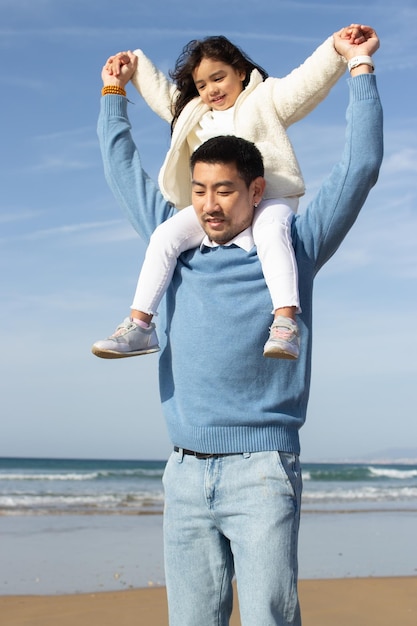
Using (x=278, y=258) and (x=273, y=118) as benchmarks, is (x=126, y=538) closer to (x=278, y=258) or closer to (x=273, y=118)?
(x=273, y=118)

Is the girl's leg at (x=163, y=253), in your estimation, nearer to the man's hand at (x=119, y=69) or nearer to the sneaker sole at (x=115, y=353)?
the sneaker sole at (x=115, y=353)

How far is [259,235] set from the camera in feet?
7.23

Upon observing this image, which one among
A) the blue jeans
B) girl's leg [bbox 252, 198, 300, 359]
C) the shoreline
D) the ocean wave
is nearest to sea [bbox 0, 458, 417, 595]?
the shoreline

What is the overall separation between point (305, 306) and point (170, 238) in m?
0.42

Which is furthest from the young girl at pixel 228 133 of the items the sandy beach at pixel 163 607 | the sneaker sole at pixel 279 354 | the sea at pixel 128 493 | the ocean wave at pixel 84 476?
the ocean wave at pixel 84 476

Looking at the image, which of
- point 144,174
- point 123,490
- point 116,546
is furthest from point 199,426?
point 123,490

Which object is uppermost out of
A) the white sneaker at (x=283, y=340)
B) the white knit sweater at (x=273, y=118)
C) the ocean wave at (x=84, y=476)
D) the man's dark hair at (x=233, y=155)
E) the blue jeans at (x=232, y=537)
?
the white knit sweater at (x=273, y=118)

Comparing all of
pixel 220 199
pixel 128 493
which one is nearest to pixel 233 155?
pixel 220 199

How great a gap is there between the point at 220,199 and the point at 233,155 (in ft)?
0.40

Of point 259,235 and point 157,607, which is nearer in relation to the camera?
point 259,235

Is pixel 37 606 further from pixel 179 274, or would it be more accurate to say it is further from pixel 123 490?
pixel 123 490

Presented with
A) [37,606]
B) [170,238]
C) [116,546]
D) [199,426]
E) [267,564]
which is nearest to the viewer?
[267,564]

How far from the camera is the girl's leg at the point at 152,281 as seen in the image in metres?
2.30

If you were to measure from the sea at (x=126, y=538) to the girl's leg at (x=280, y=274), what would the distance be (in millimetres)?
4696
